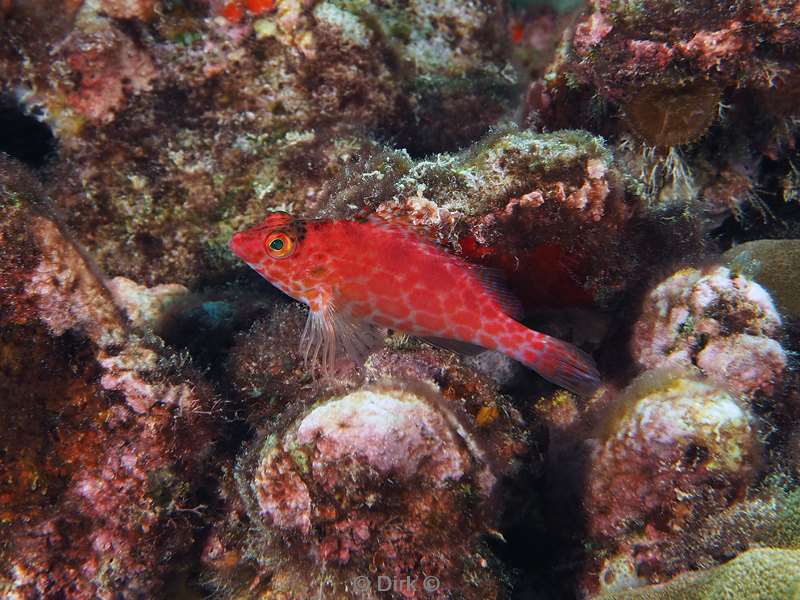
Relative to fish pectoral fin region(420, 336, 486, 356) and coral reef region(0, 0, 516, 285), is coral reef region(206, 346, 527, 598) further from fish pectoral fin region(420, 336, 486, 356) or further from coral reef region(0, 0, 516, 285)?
coral reef region(0, 0, 516, 285)

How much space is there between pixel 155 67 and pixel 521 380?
487 centimetres

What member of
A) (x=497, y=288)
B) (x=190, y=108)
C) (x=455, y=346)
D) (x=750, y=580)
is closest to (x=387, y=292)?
(x=455, y=346)

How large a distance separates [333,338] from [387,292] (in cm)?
51

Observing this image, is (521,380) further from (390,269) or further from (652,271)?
(390,269)

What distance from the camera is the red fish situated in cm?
348

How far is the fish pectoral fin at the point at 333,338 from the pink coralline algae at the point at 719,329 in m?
2.12

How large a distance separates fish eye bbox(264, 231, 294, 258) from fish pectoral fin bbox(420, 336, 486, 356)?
3.92ft

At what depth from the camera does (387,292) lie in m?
3.56

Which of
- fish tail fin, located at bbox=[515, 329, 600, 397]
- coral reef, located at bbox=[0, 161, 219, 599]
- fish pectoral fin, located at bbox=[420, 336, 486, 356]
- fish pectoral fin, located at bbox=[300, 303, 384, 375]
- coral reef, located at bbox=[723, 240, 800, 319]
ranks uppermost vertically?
coral reef, located at bbox=[723, 240, 800, 319]

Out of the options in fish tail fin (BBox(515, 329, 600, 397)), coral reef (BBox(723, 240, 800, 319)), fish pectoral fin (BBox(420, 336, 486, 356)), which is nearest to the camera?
fish tail fin (BBox(515, 329, 600, 397))

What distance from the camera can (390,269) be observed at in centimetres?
355

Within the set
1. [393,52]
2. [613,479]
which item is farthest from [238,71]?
[613,479]

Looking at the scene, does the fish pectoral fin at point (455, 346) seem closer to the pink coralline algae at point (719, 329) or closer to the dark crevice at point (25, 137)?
the pink coralline algae at point (719, 329)

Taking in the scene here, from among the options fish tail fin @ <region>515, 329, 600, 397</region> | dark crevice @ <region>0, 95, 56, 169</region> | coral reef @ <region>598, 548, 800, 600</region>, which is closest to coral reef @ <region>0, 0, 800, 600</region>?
coral reef @ <region>598, 548, 800, 600</region>
